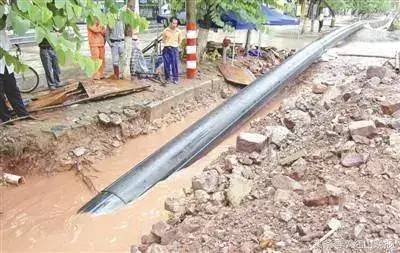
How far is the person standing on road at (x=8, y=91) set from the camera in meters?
5.67

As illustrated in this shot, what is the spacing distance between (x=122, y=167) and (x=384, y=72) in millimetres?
5381

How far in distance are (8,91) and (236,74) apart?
5521 mm

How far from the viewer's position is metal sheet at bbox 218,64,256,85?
9.88 m

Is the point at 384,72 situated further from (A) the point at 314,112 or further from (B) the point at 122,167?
(B) the point at 122,167

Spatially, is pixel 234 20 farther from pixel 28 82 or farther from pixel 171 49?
pixel 28 82

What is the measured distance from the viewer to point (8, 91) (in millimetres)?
5906

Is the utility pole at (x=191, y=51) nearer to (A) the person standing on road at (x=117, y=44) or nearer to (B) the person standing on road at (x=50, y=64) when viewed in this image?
(A) the person standing on road at (x=117, y=44)

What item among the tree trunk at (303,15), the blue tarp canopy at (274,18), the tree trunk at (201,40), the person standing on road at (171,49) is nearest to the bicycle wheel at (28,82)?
the person standing on road at (171,49)

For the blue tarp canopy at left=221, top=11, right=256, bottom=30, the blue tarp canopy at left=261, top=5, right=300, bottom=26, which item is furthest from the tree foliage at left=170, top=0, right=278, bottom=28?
the blue tarp canopy at left=261, top=5, right=300, bottom=26

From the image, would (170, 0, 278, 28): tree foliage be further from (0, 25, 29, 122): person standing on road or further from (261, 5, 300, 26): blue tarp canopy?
(0, 25, 29, 122): person standing on road

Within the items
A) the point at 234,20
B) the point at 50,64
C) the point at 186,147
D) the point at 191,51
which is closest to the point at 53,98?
the point at 50,64

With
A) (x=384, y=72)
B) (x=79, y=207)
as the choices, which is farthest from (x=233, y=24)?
(x=79, y=207)

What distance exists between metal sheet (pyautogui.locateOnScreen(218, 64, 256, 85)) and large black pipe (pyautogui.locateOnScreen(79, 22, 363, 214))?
→ 1078 millimetres

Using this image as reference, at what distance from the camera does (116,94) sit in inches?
295
